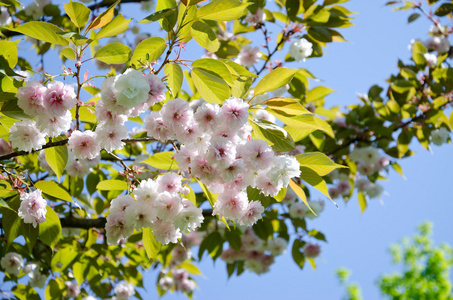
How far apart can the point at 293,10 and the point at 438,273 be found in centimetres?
1494

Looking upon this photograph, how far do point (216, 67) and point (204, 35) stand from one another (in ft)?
0.31

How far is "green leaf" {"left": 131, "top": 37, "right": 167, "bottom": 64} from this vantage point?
121 centimetres

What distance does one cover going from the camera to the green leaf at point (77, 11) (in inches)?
48.0

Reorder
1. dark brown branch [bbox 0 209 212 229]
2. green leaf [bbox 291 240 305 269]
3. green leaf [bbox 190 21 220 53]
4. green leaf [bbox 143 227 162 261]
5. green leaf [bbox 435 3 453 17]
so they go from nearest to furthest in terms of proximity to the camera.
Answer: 1. green leaf [bbox 190 21 220 53]
2. green leaf [bbox 143 227 162 261]
3. dark brown branch [bbox 0 209 212 229]
4. green leaf [bbox 291 240 305 269]
5. green leaf [bbox 435 3 453 17]

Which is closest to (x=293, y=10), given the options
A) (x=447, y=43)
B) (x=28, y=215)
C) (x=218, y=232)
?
(x=218, y=232)

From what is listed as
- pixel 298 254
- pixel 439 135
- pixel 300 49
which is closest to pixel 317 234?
pixel 298 254

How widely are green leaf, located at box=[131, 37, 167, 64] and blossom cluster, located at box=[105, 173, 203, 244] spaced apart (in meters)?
0.34

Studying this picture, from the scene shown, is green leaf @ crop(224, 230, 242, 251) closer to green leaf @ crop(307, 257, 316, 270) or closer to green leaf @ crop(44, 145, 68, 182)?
green leaf @ crop(307, 257, 316, 270)

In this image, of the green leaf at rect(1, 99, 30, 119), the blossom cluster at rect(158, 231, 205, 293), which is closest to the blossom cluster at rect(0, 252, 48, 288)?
the blossom cluster at rect(158, 231, 205, 293)

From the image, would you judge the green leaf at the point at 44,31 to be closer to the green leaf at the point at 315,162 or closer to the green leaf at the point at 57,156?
the green leaf at the point at 57,156

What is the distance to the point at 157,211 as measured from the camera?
1175mm

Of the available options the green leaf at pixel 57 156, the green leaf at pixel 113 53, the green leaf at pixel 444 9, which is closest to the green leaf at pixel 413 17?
the green leaf at pixel 444 9

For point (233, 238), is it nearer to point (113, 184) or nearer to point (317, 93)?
point (317, 93)

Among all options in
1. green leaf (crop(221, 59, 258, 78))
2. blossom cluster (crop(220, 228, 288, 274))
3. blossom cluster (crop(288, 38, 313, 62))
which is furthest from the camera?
blossom cluster (crop(220, 228, 288, 274))
